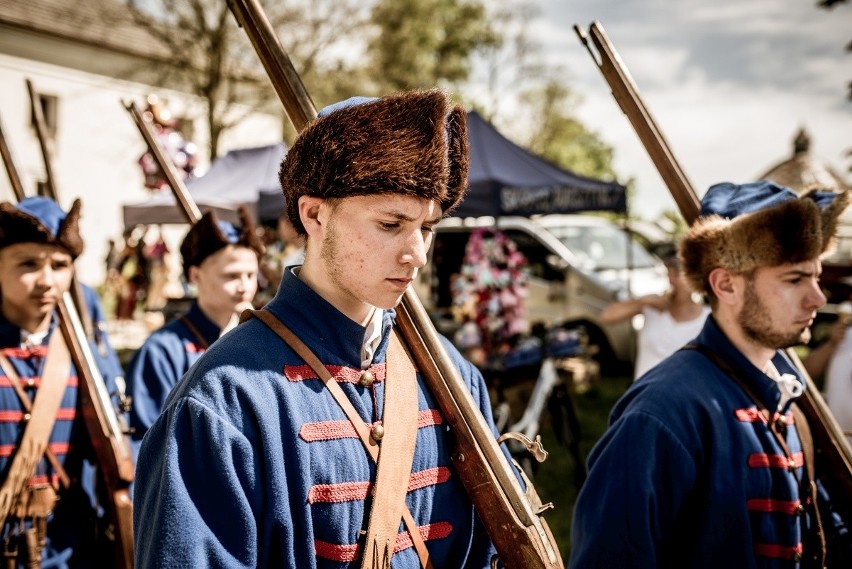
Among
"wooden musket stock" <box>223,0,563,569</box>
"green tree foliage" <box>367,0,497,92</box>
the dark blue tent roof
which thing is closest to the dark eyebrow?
"wooden musket stock" <box>223,0,563,569</box>

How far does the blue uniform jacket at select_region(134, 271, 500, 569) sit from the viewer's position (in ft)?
4.38

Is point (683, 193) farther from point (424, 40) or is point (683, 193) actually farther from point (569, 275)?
point (424, 40)

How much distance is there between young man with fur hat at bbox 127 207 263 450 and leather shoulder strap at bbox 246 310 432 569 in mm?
1847

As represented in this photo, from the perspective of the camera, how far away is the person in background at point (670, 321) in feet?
15.6

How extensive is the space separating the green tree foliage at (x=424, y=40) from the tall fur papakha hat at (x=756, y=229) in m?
23.9

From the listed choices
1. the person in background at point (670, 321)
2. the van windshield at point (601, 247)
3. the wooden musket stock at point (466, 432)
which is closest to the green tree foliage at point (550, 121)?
the van windshield at point (601, 247)

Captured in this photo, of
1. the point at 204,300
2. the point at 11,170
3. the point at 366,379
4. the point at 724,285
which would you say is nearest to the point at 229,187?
the point at 11,170

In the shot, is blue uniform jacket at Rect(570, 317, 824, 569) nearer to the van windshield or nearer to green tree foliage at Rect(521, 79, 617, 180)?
the van windshield

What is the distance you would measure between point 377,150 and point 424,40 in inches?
1201

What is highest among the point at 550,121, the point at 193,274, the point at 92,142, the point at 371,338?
the point at 550,121

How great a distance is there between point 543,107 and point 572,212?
98.6ft

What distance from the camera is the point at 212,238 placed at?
11.3 feet

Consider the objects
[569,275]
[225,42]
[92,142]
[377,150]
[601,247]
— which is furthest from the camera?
[92,142]

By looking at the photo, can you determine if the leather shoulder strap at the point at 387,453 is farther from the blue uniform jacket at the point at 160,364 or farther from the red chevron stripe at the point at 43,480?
the blue uniform jacket at the point at 160,364
